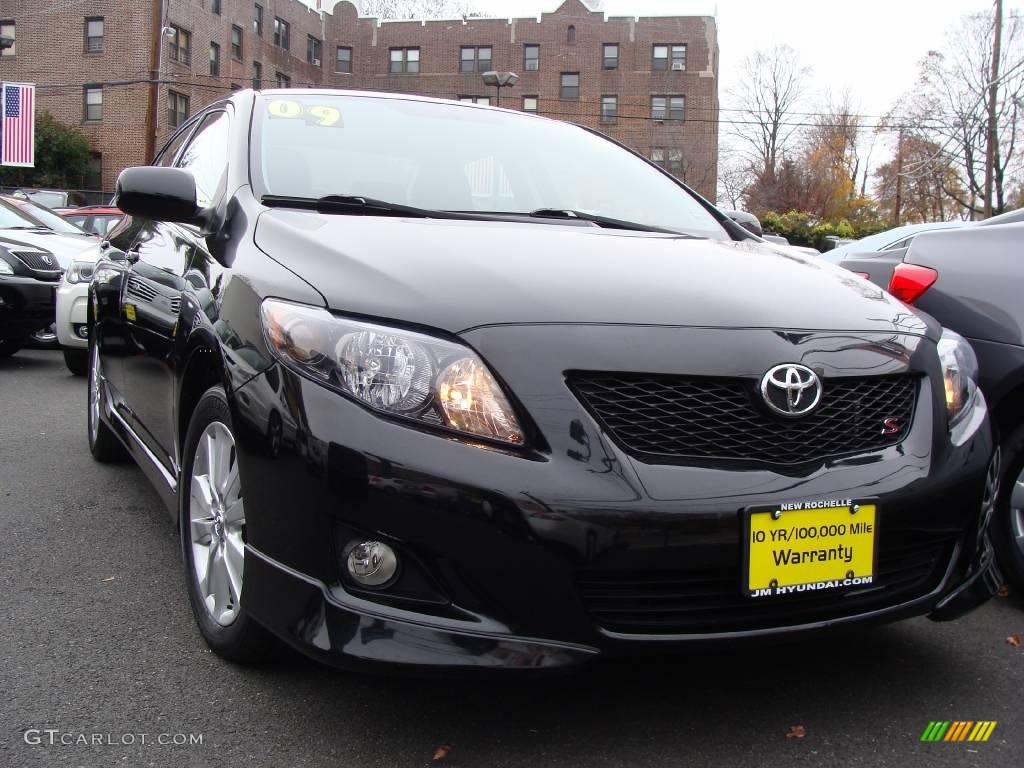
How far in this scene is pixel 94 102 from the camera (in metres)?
36.1

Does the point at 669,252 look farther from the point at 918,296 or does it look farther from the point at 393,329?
the point at 918,296

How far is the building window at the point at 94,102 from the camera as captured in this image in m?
36.1

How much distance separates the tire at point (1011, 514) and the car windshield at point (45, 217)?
29.5ft

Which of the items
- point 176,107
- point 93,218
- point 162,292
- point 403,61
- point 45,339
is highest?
Result: point 403,61

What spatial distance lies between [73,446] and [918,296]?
4276 millimetres

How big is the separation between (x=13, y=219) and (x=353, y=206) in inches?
322

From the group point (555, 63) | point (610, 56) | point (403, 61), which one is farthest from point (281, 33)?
point (610, 56)

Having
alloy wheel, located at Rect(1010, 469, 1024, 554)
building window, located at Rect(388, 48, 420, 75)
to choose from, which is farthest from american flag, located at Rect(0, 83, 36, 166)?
building window, located at Rect(388, 48, 420, 75)

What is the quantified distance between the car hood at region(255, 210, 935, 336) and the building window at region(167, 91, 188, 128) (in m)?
35.6

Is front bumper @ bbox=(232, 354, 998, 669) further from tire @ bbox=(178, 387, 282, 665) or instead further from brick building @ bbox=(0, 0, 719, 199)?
brick building @ bbox=(0, 0, 719, 199)

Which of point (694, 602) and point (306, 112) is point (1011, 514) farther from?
point (306, 112)

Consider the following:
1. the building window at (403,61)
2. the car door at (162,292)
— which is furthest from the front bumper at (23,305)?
the building window at (403,61)

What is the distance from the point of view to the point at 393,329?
2.02 m

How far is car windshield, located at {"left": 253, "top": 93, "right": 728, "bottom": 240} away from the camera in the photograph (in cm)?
297
